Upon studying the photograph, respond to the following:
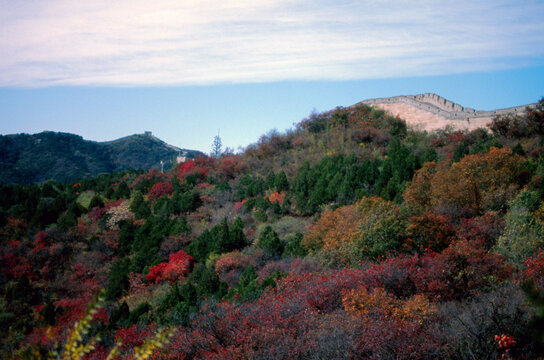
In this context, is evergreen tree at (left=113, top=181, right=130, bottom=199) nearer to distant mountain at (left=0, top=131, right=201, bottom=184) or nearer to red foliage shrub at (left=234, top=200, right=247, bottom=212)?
red foliage shrub at (left=234, top=200, right=247, bottom=212)

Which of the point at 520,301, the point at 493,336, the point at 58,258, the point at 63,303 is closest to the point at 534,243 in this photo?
the point at 520,301

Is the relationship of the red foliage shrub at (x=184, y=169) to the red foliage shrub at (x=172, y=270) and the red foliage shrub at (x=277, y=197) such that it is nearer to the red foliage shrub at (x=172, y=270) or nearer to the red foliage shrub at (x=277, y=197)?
the red foliage shrub at (x=277, y=197)

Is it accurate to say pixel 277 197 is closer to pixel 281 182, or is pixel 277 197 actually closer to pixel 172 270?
pixel 281 182

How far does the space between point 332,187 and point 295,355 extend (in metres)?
16.6

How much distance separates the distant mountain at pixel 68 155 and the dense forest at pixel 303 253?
2172 centimetres

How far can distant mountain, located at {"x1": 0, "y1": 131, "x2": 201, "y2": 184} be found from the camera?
179 ft

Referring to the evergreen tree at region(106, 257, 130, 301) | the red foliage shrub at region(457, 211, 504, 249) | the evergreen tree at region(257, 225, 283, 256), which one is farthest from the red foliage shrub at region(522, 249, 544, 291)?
the evergreen tree at region(106, 257, 130, 301)

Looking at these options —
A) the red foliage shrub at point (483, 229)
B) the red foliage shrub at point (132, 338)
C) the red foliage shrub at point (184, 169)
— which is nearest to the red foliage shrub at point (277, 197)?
the red foliage shrub at point (184, 169)

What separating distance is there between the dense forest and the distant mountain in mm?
21717

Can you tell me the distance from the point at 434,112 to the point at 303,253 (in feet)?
56.1

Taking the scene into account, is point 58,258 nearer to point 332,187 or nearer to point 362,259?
point 332,187

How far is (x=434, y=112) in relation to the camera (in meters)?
28.4

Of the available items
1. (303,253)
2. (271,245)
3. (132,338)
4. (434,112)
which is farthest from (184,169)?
(132,338)

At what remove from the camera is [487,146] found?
808 inches
